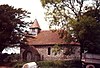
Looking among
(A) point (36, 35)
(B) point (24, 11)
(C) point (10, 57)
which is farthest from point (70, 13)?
(A) point (36, 35)

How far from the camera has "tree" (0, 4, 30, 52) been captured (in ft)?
153

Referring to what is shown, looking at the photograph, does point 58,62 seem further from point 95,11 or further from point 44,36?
point 44,36

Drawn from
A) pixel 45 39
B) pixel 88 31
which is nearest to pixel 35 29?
pixel 45 39

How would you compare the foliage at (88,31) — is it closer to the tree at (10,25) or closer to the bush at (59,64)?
the bush at (59,64)

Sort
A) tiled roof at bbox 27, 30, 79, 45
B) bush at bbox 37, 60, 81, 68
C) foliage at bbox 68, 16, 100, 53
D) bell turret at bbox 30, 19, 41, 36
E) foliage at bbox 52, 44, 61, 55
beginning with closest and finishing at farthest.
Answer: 1. foliage at bbox 68, 16, 100, 53
2. bush at bbox 37, 60, 81, 68
3. foliage at bbox 52, 44, 61, 55
4. tiled roof at bbox 27, 30, 79, 45
5. bell turret at bbox 30, 19, 41, 36

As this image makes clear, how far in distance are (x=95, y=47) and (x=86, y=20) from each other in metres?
4.24

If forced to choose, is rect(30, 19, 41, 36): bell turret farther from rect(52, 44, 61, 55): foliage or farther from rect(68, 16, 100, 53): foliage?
rect(68, 16, 100, 53): foliage

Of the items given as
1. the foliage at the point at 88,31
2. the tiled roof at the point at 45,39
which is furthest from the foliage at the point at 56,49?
the tiled roof at the point at 45,39

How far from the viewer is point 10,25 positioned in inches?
1866

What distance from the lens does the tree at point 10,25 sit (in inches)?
1839

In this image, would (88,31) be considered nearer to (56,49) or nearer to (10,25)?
(56,49)

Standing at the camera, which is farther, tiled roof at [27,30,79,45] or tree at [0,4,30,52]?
tiled roof at [27,30,79,45]

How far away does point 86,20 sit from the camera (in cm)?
3900

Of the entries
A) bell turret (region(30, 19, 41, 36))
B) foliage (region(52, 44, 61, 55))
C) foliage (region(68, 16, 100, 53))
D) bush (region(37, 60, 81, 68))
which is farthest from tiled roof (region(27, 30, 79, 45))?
foliage (region(68, 16, 100, 53))
